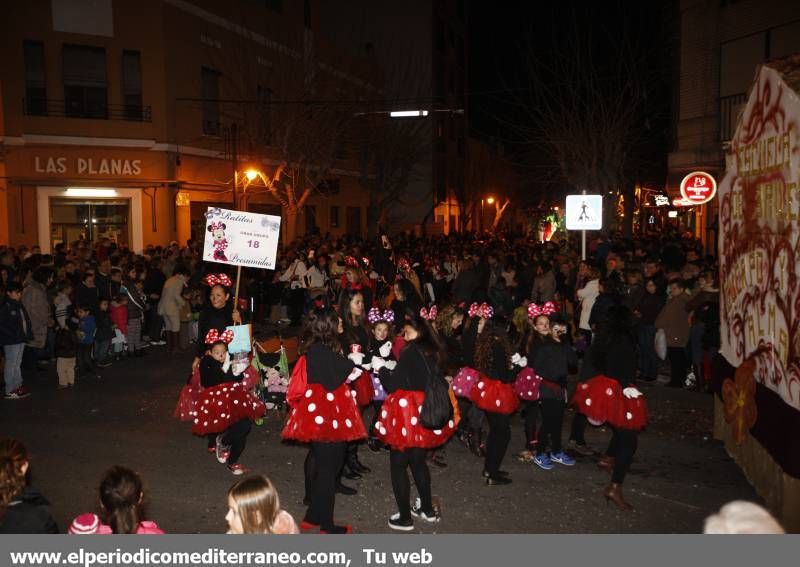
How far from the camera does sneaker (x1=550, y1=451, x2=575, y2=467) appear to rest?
24.7 feet

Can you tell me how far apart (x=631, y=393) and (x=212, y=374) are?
3.84 m

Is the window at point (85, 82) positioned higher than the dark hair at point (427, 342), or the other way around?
the window at point (85, 82)

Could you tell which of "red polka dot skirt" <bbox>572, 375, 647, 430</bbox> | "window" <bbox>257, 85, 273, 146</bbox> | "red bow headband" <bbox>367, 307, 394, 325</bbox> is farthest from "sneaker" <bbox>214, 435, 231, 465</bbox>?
"window" <bbox>257, 85, 273, 146</bbox>

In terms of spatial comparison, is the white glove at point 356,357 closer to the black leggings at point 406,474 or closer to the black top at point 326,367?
the black top at point 326,367

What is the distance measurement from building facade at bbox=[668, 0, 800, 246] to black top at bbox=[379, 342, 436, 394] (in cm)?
1507

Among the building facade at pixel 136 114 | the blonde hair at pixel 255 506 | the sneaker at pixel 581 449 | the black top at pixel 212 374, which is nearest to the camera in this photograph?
the blonde hair at pixel 255 506

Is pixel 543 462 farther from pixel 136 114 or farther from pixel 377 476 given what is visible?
pixel 136 114

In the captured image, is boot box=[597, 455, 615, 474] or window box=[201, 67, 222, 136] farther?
window box=[201, 67, 222, 136]

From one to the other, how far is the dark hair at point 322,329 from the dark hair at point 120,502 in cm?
212

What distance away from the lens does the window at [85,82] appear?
2286 centimetres

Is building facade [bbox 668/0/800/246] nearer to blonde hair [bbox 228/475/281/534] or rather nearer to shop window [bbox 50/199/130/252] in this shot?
shop window [bbox 50/199/130/252]

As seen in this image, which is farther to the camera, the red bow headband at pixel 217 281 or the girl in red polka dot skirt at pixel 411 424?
the red bow headband at pixel 217 281

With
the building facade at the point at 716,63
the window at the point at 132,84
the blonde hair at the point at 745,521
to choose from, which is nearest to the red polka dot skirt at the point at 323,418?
the blonde hair at the point at 745,521

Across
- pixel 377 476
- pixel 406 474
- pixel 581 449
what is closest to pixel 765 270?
pixel 581 449
